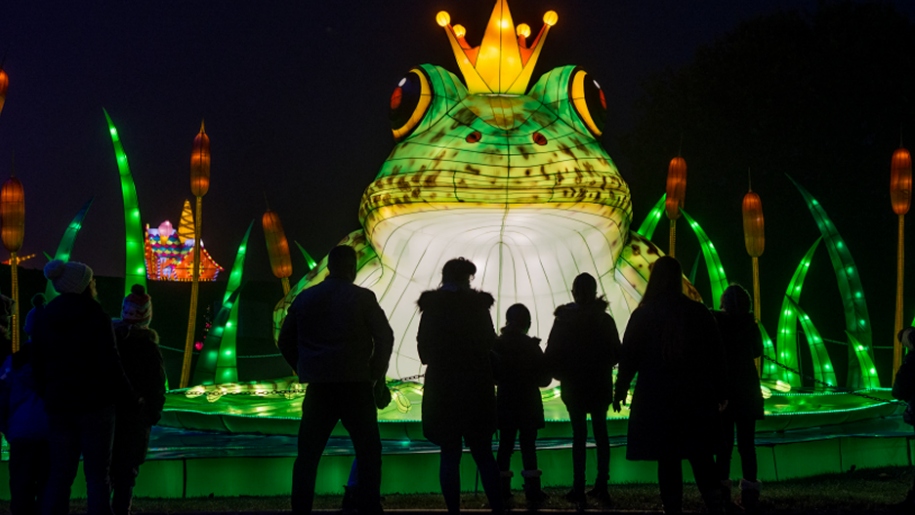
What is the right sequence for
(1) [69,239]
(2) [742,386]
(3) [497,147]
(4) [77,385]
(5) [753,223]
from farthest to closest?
(5) [753,223] → (1) [69,239] → (3) [497,147] → (2) [742,386] → (4) [77,385]

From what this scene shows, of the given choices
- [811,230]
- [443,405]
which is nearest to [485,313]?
[443,405]

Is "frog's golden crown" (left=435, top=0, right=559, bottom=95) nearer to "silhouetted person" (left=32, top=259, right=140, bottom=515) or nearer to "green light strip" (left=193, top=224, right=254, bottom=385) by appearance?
"green light strip" (left=193, top=224, right=254, bottom=385)

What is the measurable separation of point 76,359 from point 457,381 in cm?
173

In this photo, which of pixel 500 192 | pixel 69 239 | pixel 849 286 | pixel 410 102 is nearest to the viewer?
pixel 500 192

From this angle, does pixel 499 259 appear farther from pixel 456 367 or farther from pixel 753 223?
pixel 753 223

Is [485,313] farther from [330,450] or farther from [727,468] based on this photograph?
[330,450]

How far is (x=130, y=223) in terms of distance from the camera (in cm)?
991

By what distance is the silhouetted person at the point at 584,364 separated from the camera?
588cm

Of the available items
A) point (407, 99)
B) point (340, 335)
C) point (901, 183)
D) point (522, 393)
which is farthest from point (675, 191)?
point (340, 335)

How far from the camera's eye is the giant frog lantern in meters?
7.30

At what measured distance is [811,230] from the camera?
21266mm

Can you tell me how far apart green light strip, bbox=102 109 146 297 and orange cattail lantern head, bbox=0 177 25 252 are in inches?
36.0

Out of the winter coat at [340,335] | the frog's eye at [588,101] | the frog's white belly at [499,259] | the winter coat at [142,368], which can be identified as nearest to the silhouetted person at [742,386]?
the frog's white belly at [499,259]

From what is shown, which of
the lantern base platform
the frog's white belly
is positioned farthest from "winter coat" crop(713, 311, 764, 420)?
the frog's white belly
